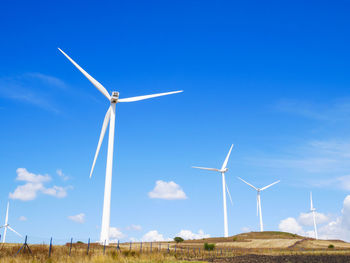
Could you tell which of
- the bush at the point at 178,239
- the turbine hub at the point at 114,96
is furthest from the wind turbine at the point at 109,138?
the bush at the point at 178,239

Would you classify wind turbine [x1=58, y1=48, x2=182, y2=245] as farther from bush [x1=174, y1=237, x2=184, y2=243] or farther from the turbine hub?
bush [x1=174, y1=237, x2=184, y2=243]

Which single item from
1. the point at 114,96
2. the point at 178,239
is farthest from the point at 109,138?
the point at 178,239

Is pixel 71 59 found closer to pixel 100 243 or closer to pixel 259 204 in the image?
pixel 100 243

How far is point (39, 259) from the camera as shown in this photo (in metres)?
31.7

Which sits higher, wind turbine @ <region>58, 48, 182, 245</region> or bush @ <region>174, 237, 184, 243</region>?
wind turbine @ <region>58, 48, 182, 245</region>

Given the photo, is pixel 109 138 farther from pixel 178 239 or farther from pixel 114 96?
pixel 178 239

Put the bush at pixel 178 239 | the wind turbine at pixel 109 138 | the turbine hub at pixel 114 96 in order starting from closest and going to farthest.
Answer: the wind turbine at pixel 109 138 < the turbine hub at pixel 114 96 < the bush at pixel 178 239

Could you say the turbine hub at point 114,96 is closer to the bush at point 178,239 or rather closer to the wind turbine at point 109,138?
the wind turbine at point 109,138

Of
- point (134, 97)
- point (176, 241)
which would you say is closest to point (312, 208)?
point (176, 241)

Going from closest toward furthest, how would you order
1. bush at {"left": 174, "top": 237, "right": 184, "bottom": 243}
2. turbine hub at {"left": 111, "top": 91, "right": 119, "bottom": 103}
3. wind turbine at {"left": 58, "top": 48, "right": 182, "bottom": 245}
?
1. wind turbine at {"left": 58, "top": 48, "right": 182, "bottom": 245}
2. turbine hub at {"left": 111, "top": 91, "right": 119, "bottom": 103}
3. bush at {"left": 174, "top": 237, "right": 184, "bottom": 243}

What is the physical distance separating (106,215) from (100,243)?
4.21 m

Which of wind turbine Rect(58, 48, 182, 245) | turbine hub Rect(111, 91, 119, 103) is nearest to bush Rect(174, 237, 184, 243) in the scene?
wind turbine Rect(58, 48, 182, 245)

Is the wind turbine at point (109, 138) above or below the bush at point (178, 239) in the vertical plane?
above

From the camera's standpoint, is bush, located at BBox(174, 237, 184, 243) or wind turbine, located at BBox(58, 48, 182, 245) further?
bush, located at BBox(174, 237, 184, 243)
